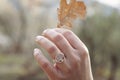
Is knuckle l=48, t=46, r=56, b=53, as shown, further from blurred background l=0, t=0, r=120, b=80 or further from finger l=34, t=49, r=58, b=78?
blurred background l=0, t=0, r=120, b=80

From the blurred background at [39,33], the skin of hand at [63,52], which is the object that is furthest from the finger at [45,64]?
the blurred background at [39,33]

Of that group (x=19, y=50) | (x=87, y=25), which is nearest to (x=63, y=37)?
(x=87, y=25)

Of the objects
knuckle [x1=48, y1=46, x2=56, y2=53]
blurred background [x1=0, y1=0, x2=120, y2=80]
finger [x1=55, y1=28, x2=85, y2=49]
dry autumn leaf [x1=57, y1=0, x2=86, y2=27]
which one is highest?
blurred background [x1=0, y1=0, x2=120, y2=80]

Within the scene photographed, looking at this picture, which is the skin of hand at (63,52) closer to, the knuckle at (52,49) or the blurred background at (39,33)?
the knuckle at (52,49)

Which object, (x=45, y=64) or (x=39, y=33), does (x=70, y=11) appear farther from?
Result: (x=39, y=33)

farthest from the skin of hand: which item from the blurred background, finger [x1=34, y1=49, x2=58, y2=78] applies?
the blurred background

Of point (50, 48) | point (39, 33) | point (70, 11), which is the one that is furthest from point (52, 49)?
point (39, 33)
